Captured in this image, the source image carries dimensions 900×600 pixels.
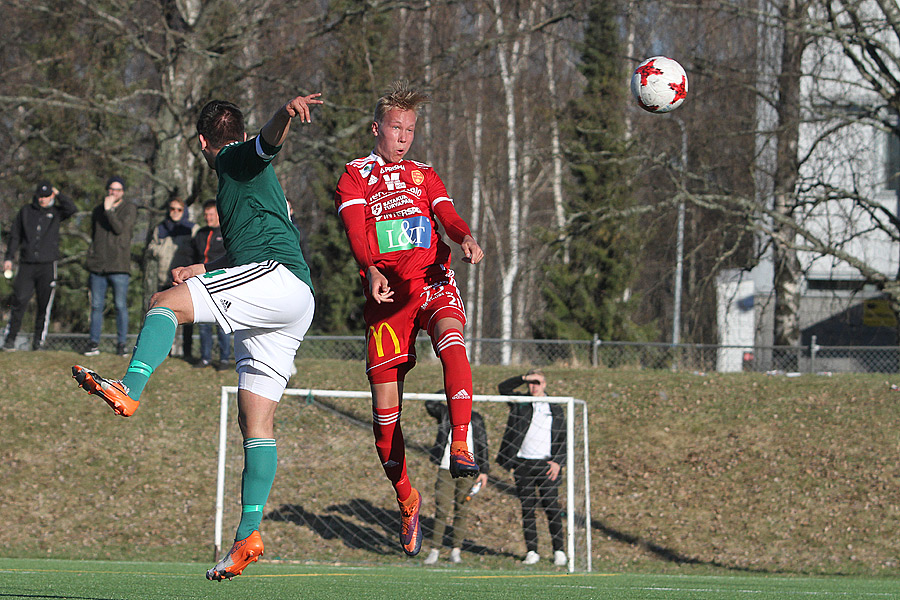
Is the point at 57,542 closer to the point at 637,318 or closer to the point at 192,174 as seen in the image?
the point at 192,174

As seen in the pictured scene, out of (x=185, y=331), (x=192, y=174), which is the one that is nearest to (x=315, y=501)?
(x=185, y=331)

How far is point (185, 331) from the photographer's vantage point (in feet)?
45.0

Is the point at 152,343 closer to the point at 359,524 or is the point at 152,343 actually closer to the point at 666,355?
the point at 359,524

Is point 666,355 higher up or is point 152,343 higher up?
point 152,343

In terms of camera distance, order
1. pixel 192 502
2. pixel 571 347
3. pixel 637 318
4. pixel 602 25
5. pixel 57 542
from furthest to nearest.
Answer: pixel 637 318 < pixel 602 25 < pixel 571 347 < pixel 192 502 < pixel 57 542

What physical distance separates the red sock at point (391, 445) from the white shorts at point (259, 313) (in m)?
0.70

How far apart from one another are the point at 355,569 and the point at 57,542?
12.6 feet

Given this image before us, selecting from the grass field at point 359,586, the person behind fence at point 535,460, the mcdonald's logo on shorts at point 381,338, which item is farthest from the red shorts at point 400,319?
the person behind fence at point 535,460

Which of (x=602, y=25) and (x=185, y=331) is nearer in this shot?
(x=185, y=331)

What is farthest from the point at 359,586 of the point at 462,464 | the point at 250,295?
the point at 250,295

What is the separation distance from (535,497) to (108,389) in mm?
7418

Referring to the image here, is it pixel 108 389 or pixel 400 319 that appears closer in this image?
pixel 108 389

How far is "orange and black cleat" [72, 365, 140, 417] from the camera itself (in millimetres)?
3693

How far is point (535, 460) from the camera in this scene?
1044 cm
